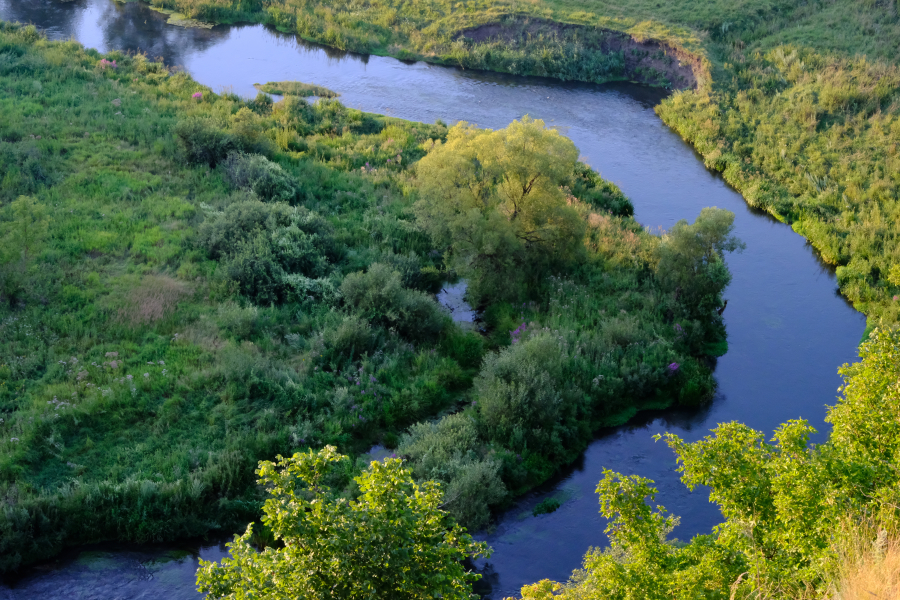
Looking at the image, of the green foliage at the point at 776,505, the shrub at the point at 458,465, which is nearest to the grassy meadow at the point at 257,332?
the shrub at the point at 458,465

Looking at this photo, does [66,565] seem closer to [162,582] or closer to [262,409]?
[162,582]

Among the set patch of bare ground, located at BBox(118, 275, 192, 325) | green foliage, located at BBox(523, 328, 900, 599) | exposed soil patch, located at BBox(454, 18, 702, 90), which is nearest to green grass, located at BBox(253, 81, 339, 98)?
exposed soil patch, located at BBox(454, 18, 702, 90)

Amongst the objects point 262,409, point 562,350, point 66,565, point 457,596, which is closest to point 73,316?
point 262,409

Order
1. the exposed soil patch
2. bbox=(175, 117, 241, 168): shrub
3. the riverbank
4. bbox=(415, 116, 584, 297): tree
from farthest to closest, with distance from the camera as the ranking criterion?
the exposed soil patch
the riverbank
bbox=(175, 117, 241, 168): shrub
bbox=(415, 116, 584, 297): tree

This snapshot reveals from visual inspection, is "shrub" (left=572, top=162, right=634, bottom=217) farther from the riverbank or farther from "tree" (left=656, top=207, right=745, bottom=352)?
"tree" (left=656, top=207, right=745, bottom=352)

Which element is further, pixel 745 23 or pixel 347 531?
pixel 745 23

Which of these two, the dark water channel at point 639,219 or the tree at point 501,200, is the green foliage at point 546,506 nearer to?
the dark water channel at point 639,219
